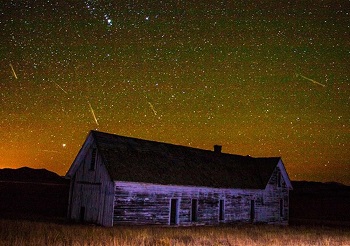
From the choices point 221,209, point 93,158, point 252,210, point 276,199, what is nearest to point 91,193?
point 93,158

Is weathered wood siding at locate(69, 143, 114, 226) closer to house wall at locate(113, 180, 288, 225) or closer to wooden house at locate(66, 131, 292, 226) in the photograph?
wooden house at locate(66, 131, 292, 226)

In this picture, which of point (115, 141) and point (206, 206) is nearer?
point (115, 141)

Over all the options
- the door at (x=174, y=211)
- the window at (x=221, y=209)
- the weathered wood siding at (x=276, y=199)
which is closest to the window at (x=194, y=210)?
the door at (x=174, y=211)

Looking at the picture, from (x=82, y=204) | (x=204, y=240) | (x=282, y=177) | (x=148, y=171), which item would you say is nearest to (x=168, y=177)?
(x=148, y=171)

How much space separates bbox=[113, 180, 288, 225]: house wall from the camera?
882 inches

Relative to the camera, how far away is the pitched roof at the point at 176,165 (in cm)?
2339

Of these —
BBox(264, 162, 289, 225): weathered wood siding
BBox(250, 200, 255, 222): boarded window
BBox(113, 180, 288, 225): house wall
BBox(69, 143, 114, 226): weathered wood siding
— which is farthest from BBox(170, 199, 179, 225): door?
BBox(264, 162, 289, 225): weathered wood siding

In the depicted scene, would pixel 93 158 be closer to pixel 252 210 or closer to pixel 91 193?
pixel 91 193

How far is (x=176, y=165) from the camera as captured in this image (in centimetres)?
2725

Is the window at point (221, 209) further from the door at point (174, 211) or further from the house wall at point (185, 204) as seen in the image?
the door at point (174, 211)

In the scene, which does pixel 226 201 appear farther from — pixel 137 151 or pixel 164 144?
pixel 137 151

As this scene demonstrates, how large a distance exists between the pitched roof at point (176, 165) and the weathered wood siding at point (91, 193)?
94 centimetres

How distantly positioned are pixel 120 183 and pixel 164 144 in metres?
7.58

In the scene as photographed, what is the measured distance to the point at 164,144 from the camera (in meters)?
29.1
